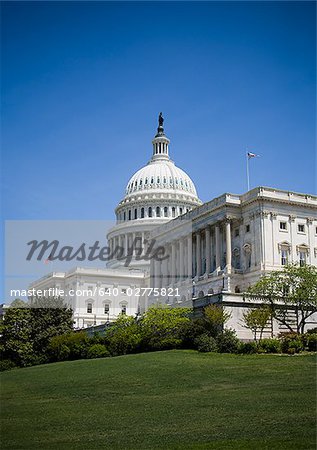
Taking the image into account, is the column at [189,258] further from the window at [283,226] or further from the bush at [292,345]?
the bush at [292,345]

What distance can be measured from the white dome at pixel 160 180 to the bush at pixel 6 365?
93.7m

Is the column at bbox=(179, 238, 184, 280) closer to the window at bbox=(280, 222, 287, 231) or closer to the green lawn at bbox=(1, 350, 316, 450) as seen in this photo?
the window at bbox=(280, 222, 287, 231)

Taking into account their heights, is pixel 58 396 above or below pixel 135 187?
below

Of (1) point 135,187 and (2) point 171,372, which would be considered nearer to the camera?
(2) point 171,372

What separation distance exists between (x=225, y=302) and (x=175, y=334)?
5.85 metres

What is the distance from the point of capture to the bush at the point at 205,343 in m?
50.5

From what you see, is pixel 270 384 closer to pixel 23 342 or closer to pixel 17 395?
pixel 17 395

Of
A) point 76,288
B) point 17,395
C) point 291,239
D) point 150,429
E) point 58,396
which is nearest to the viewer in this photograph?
point 150,429

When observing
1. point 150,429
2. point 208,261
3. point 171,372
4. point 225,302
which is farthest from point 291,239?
point 150,429

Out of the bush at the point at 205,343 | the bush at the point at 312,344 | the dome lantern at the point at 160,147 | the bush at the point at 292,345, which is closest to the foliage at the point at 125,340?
the bush at the point at 205,343

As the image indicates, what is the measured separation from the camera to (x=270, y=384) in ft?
106

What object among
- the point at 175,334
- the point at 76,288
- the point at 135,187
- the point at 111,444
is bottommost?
the point at 111,444

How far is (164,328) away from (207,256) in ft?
116

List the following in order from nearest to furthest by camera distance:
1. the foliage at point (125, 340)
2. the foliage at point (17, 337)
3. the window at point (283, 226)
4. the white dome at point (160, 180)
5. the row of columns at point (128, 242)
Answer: the foliage at point (125, 340) → the foliage at point (17, 337) → the window at point (283, 226) → the row of columns at point (128, 242) → the white dome at point (160, 180)
